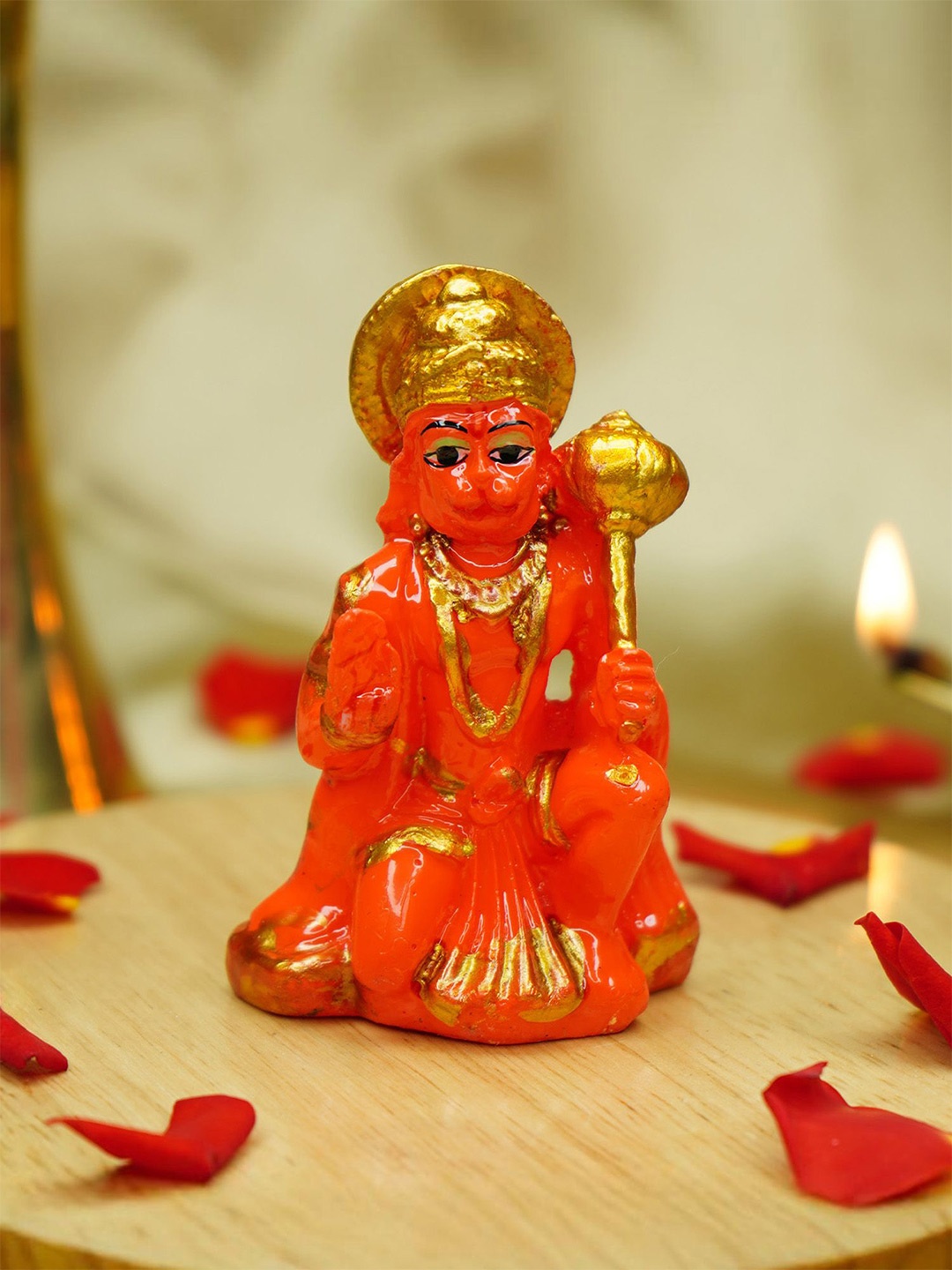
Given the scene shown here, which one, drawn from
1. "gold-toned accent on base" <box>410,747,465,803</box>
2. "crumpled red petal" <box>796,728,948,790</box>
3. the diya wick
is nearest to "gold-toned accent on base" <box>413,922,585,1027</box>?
"gold-toned accent on base" <box>410,747,465,803</box>

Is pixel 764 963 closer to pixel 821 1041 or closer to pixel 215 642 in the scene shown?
pixel 821 1041

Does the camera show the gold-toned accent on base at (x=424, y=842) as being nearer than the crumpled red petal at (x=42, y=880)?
Yes

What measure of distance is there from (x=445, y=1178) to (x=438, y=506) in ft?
1.73

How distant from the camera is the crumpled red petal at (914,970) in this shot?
148 cm

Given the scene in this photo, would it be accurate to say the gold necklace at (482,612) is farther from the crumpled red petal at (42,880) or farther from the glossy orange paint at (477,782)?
the crumpled red petal at (42,880)

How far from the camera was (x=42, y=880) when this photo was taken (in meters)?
1.82

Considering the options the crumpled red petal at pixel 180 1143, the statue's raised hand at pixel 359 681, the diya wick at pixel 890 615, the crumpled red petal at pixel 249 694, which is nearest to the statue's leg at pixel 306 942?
the statue's raised hand at pixel 359 681

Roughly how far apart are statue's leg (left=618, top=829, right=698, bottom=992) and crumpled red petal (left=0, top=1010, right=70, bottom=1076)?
1.55 feet

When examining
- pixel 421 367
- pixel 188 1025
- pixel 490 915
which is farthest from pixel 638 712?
pixel 188 1025

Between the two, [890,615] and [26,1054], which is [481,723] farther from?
[890,615]

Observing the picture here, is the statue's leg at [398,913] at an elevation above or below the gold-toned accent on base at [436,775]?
below

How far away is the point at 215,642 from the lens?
291cm

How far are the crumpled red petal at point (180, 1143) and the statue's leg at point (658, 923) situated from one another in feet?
1.32

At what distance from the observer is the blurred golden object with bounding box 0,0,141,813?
276cm
